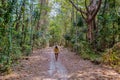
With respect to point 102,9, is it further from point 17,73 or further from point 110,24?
point 17,73

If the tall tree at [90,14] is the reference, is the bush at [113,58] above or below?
below

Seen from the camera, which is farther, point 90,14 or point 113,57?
point 90,14

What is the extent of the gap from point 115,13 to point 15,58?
10.2m

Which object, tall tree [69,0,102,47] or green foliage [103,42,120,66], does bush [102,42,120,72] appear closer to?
green foliage [103,42,120,66]

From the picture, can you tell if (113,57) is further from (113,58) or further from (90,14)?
(90,14)

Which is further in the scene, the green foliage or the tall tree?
the tall tree

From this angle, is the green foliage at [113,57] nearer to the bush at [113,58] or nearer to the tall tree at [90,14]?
A: the bush at [113,58]

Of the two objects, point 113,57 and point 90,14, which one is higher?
point 90,14

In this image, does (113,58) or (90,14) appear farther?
(90,14)

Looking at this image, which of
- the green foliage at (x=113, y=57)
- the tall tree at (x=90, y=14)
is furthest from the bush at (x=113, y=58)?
the tall tree at (x=90, y=14)

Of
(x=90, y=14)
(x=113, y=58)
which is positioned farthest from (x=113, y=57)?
(x=90, y=14)

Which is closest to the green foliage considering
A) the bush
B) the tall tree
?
the bush

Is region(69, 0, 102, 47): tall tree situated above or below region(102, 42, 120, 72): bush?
above

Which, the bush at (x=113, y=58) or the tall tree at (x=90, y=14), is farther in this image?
the tall tree at (x=90, y=14)
